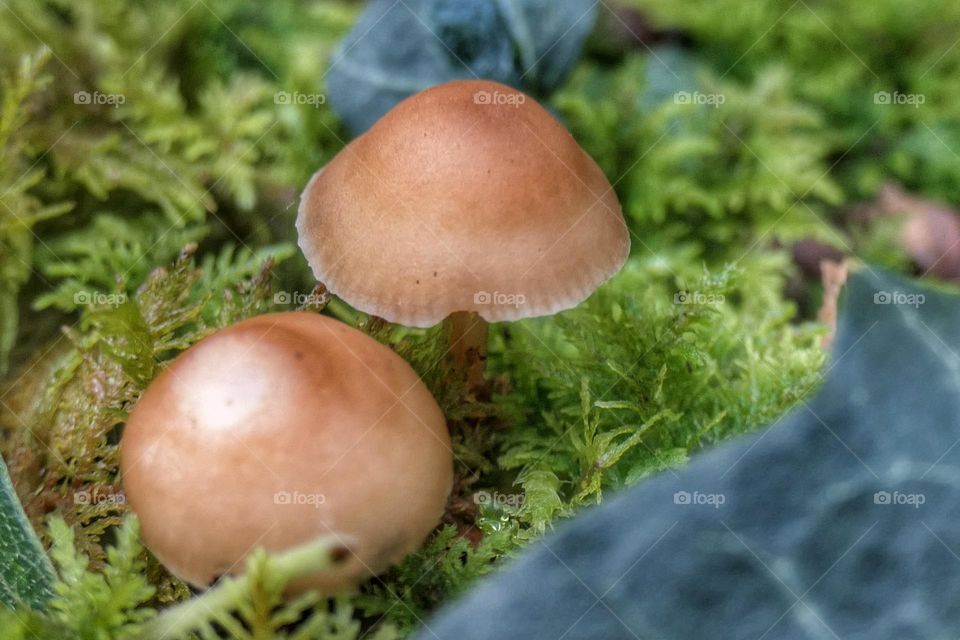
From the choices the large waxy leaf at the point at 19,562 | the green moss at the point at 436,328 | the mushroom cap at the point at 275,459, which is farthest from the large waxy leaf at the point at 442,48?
the large waxy leaf at the point at 19,562

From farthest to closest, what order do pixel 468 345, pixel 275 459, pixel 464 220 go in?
pixel 468 345 < pixel 464 220 < pixel 275 459

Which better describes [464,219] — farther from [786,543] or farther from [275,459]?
[786,543]

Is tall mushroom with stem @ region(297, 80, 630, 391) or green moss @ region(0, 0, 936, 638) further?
green moss @ region(0, 0, 936, 638)

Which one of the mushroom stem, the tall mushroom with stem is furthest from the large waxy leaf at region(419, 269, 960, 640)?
the mushroom stem

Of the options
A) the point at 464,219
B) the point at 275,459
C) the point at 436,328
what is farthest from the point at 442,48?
the point at 275,459

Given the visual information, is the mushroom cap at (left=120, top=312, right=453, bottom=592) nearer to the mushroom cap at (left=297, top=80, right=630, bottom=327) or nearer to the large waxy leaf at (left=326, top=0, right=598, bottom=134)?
the mushroom cap at (left=297, top=80, right=630, bottom=327)

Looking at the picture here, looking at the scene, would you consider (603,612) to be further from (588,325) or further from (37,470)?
(37,470)

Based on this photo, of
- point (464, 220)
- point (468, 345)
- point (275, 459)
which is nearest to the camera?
point (275, 459)
